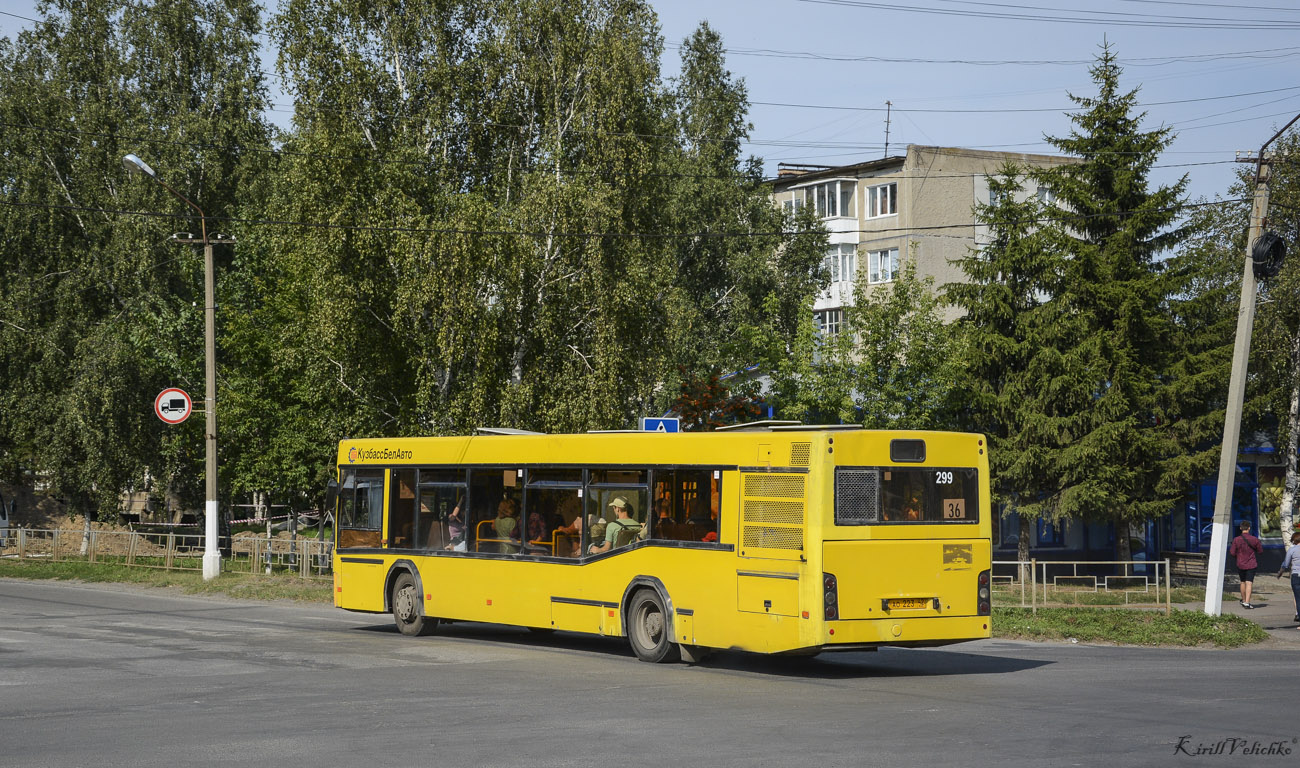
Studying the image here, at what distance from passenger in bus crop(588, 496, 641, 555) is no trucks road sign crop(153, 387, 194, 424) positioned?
1674 centimetres

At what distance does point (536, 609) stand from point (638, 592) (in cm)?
196

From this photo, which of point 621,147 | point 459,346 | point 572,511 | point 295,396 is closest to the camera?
point 572,511

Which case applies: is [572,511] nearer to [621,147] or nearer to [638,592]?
[638,592]

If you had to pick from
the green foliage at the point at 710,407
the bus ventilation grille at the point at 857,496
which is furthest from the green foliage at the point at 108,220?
the bus ventilation grille at the point at 857,496

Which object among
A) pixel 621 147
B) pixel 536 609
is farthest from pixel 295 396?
pixel 536 609

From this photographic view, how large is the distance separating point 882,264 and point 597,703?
48751 mm

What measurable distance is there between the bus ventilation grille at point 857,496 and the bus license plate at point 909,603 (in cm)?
89

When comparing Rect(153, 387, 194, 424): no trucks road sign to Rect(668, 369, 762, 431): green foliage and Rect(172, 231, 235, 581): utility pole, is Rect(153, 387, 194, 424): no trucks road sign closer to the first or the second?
Rect(172, 231, 235, 581): utility pole

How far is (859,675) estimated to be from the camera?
15.3 metres

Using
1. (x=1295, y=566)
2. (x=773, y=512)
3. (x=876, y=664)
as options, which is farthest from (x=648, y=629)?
(x=1295, y=566)

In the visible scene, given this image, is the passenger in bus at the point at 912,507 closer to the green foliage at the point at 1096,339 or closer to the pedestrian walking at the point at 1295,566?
the pedestrian walking at the point at 1295,566

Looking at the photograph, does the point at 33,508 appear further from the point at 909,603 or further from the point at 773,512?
the point at 909,603

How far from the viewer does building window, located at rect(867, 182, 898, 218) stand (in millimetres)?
60062

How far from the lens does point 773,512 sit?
1498 centimetres
